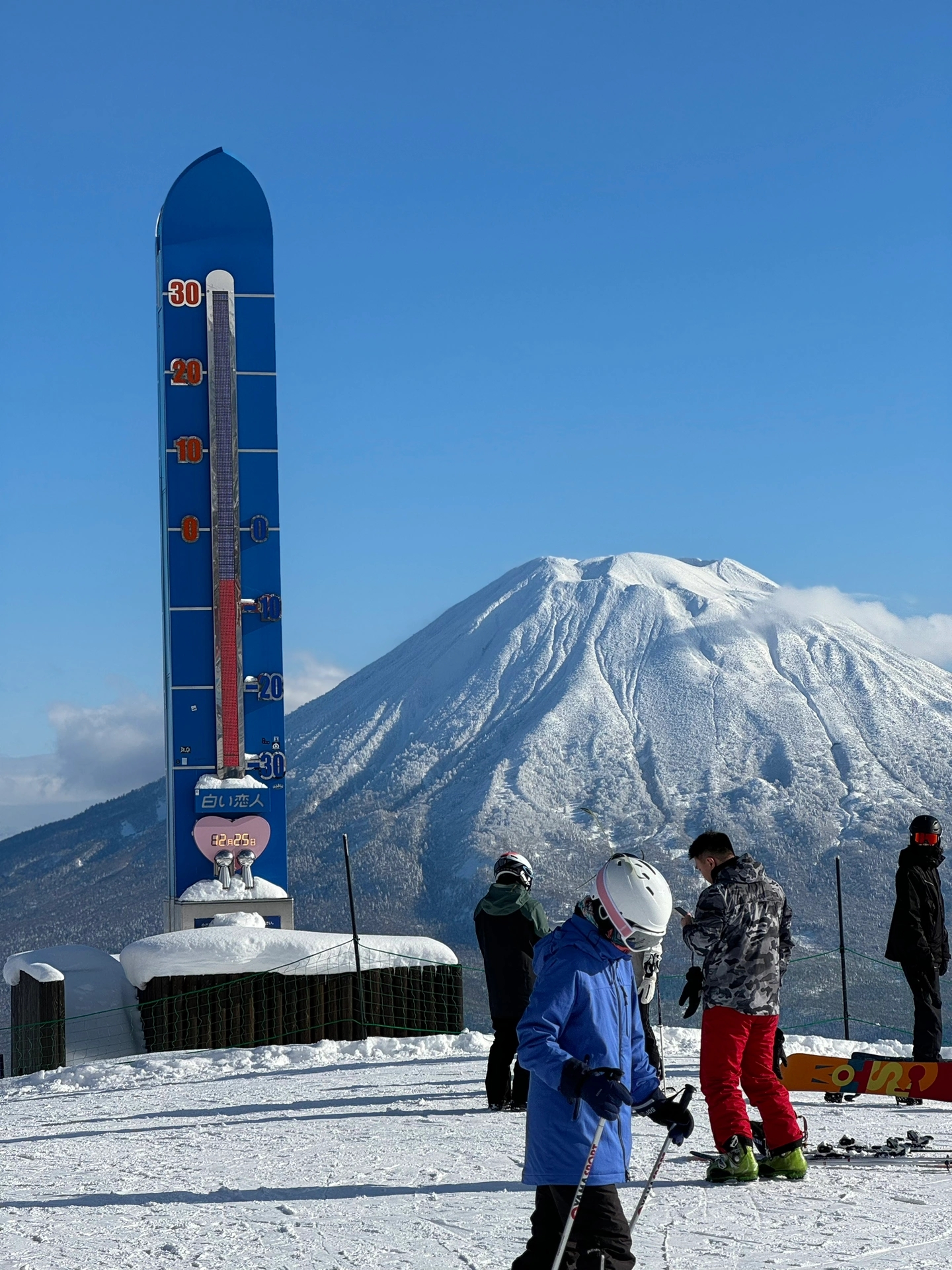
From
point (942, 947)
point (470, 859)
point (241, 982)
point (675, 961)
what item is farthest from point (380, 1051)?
point (470, 859)

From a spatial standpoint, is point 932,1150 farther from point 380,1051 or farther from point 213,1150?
point 380,1051

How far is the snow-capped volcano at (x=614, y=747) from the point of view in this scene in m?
97.9

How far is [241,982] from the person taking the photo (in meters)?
14.5

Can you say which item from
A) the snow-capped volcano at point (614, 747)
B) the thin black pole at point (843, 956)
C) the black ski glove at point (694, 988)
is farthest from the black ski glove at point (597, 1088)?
the snow-capped volcano at point (614, 747)

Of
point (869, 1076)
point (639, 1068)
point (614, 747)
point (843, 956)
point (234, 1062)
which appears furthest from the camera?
point (614, 747)

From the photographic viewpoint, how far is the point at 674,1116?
4.75 m

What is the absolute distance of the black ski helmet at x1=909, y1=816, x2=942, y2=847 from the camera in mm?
9680

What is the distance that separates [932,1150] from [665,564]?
12429 cm

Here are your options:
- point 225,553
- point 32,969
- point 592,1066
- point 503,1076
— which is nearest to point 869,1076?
point 503,1076

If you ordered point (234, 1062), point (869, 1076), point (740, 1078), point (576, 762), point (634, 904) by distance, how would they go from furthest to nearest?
point (576, 762)
point (234, 1062)
point (869, 1076)
point (740, 1078)
point (634, 904)

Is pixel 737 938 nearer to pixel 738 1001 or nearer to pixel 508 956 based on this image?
pixel 738 1001

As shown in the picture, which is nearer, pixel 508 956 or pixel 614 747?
pixel 508 956

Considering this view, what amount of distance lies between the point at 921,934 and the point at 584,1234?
5.77 m

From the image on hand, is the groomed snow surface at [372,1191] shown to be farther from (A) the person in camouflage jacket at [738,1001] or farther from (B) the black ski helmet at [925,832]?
(B) the black ski helmet at [925,832]
